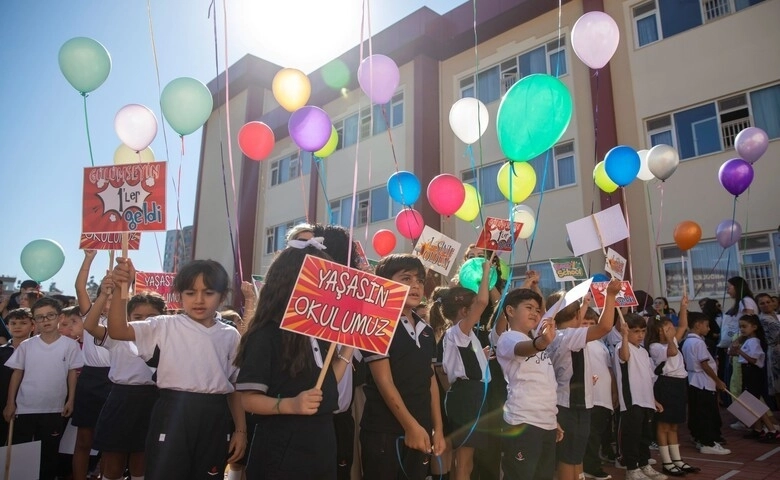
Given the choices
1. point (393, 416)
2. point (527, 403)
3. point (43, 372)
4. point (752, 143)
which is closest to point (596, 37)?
point (752, 143)

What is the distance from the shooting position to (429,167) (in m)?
13.7

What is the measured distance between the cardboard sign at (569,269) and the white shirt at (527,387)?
1.59 m

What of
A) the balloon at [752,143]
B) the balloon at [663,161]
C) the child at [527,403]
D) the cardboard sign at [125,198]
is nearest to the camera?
the cardboard sign at [125,198]

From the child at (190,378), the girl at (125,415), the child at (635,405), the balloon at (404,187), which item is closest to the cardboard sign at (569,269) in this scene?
the child at (635,405)

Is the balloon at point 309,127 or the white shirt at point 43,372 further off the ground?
the balloon at point 309,127

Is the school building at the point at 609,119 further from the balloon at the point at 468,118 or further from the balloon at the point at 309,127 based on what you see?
the balloon at the point at 468,118

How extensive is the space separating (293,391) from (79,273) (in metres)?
1.95

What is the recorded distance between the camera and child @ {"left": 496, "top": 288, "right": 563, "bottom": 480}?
3279mm

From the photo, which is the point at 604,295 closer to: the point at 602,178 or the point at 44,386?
the point at 602,178

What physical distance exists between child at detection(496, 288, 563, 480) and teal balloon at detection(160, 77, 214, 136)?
4138mm

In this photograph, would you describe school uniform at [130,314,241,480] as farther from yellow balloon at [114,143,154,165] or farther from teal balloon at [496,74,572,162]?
yellow balloon at [114,143,154,165]

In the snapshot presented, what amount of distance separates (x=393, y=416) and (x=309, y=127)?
4.34 metres

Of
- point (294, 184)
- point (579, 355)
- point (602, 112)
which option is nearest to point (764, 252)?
point (602, 112)

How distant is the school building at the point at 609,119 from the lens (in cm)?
897
